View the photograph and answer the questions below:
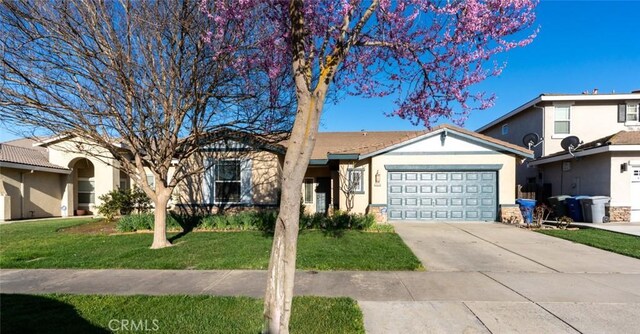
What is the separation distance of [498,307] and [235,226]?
30.4 ft

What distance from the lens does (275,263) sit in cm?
297

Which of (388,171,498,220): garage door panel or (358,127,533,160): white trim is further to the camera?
(388,171,498,220): garage door panel

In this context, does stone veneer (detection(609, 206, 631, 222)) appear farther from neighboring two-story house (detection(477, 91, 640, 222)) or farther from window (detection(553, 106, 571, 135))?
window (detection(553, 106, 571, 135))

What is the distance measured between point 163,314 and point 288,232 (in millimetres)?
2668

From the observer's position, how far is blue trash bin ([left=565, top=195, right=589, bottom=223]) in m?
14.2

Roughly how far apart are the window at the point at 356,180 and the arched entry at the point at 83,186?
14956 mm

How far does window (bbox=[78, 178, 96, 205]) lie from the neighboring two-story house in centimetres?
2471

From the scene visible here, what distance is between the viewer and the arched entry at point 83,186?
19242 millimetres

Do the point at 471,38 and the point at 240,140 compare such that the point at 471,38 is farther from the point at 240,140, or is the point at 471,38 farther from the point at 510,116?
the point at 510,116

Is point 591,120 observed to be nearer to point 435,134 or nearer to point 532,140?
point 532,140

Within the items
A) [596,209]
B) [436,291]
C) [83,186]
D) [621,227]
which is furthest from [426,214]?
[83,186]

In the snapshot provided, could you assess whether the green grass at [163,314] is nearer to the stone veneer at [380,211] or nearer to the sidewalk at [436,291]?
the sidewalk at [436,291]

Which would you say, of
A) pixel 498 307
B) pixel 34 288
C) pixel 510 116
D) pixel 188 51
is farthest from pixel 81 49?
pixel 510 116

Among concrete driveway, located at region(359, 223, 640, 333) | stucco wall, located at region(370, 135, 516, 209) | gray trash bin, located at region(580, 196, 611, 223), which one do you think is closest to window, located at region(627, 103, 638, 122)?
gray trash bin, located at region(580, 196, 611, 223)
